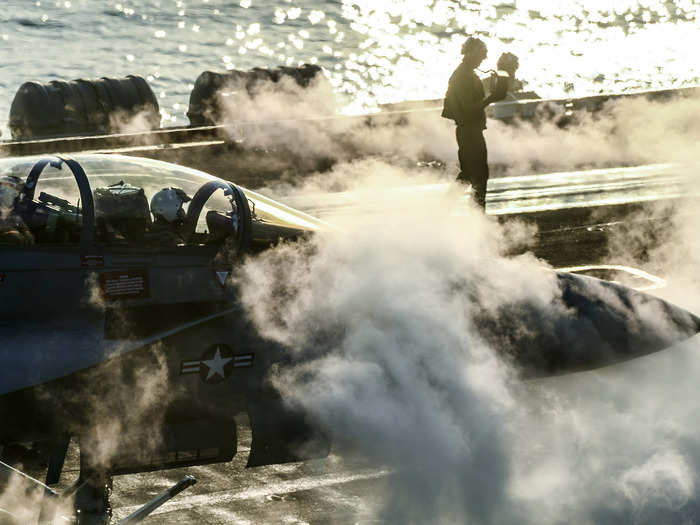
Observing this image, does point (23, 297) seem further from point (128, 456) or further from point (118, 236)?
point (128, 456)

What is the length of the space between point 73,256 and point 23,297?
489 mm

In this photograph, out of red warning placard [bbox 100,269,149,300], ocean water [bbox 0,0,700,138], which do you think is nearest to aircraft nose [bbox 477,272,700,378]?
red warning placard [bbox 100,269,149,300]

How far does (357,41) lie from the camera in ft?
230

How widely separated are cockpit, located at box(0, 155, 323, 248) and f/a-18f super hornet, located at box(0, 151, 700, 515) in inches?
0.5

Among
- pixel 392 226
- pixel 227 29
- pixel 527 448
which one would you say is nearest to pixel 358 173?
pixel 392 226

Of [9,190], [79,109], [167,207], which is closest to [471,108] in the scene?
[167,207]

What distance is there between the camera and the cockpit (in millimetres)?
8773

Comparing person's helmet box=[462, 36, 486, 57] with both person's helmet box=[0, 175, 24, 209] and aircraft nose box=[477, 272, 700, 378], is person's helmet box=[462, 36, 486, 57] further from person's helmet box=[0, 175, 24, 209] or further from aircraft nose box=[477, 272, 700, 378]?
person's helmet box=[0, 175, 24, 209]

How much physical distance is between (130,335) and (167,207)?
1062 mm

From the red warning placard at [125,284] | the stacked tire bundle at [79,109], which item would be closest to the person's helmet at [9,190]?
the red warning placard at [125,284]

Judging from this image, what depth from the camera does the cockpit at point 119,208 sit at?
877 centimetres

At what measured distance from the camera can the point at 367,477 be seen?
9.78 m

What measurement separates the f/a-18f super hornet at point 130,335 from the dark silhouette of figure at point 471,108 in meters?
6.83

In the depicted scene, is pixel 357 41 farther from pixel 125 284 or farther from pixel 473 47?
pixel 125 284
